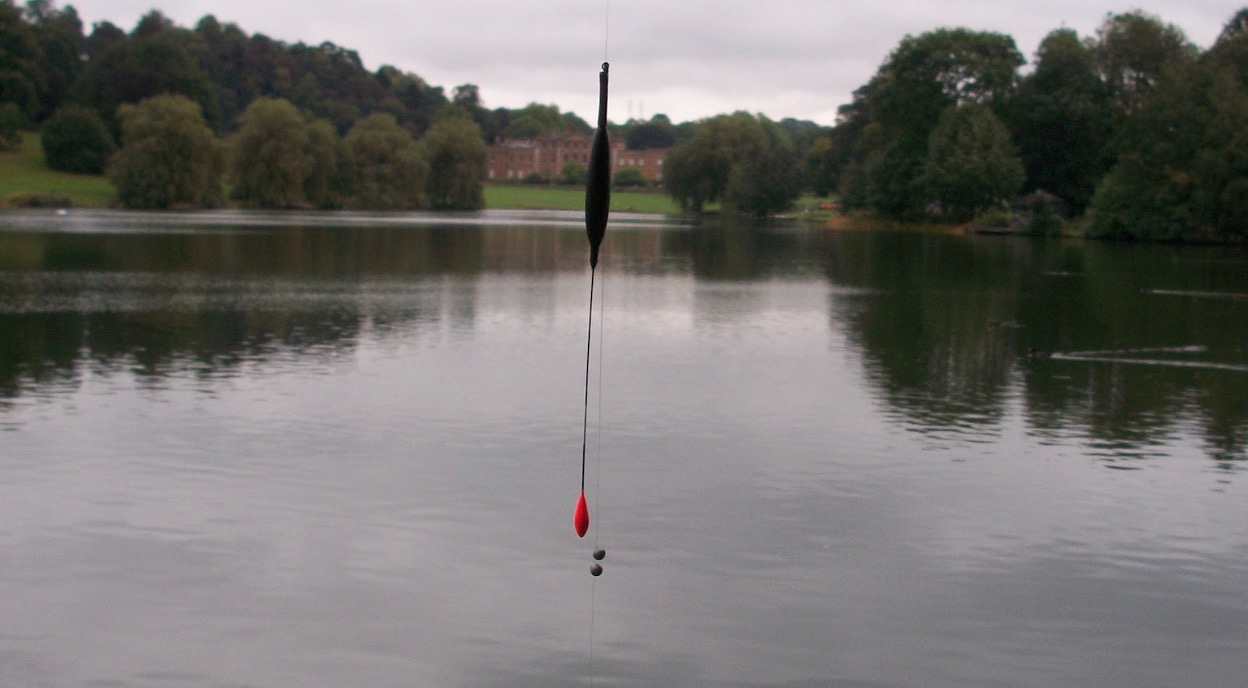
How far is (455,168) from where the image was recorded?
121 meters

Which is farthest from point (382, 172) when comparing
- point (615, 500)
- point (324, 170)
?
point (615, 500)

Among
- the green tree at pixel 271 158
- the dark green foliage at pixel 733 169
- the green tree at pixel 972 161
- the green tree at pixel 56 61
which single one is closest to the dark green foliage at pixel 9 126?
the green tree at pixel 56 61

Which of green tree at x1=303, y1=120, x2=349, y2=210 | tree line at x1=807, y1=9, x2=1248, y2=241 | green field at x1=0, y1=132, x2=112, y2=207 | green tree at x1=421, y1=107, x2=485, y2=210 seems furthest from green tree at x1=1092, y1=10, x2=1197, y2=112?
green field at x1=0, y1=132, x2=112, y2=207

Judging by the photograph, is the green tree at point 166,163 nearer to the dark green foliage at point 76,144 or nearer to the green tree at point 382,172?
the green tree at point 382,172

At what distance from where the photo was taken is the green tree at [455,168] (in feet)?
396

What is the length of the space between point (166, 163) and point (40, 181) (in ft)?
62.8

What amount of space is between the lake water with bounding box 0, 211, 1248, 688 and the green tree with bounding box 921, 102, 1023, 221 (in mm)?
57398

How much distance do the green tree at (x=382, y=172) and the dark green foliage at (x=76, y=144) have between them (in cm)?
2250

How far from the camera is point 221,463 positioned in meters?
14.2

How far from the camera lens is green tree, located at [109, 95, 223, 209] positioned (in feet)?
325

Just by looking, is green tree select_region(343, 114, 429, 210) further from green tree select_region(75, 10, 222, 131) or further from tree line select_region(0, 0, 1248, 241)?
green tree select_region(75, 10, 222, 131)

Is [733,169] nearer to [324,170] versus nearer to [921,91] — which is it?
[921,91]

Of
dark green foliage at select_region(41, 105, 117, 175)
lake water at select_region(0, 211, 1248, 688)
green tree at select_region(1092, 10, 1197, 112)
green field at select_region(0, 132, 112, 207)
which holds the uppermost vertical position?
green tree at select_region(1092, 10, 1197, 112)

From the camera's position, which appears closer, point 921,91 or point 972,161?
point 972,161
